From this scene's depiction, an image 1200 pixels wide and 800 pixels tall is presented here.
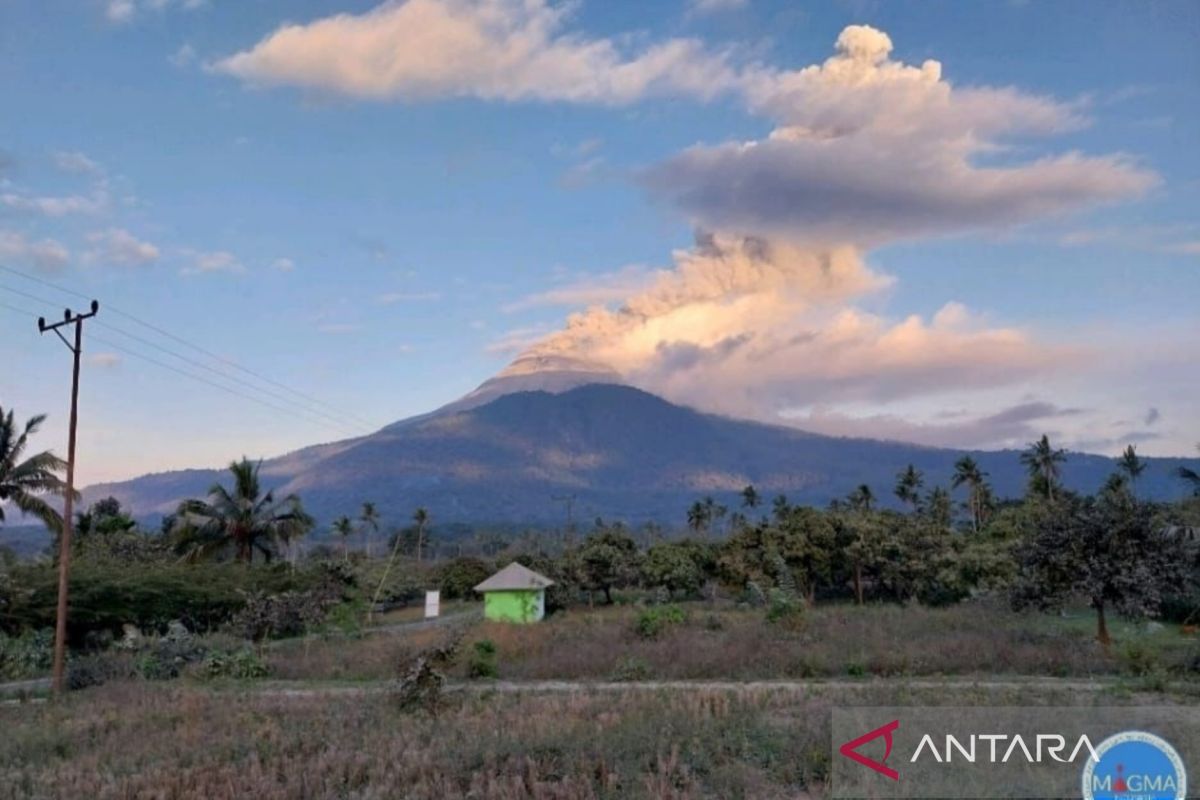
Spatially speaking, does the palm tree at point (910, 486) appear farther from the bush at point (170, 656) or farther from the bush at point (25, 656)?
the bush at point (25, 656)

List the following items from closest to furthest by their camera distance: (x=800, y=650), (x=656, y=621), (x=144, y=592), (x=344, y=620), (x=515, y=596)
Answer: (x=800, y=650)
(x=656, y=621)
(x=344, y=620)
(x=144, y=592)
(x=515, y=596)

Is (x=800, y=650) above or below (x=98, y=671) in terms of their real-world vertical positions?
above

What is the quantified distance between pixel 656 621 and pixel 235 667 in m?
11.4

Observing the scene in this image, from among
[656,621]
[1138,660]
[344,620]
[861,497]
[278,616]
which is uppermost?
[861,497]

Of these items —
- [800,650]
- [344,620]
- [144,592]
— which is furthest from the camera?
[144,592]

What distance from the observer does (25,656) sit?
27141 mm

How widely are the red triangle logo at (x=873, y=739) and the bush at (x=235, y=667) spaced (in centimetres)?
1731

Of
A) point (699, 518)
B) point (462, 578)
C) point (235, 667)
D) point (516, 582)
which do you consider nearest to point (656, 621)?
point (235, 667)

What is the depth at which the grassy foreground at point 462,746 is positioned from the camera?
10477mm

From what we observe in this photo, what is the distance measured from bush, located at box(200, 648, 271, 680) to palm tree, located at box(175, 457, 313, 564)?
70.4 feet

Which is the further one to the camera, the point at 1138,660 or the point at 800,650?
the point at 800,650

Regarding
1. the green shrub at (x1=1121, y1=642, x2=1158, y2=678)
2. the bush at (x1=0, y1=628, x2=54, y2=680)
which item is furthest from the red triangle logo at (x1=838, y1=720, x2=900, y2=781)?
the bush at (x1=0, y1=628, x2=54, y2=680)

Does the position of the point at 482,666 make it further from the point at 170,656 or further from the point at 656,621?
the point at 170,656

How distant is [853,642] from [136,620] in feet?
84.2
